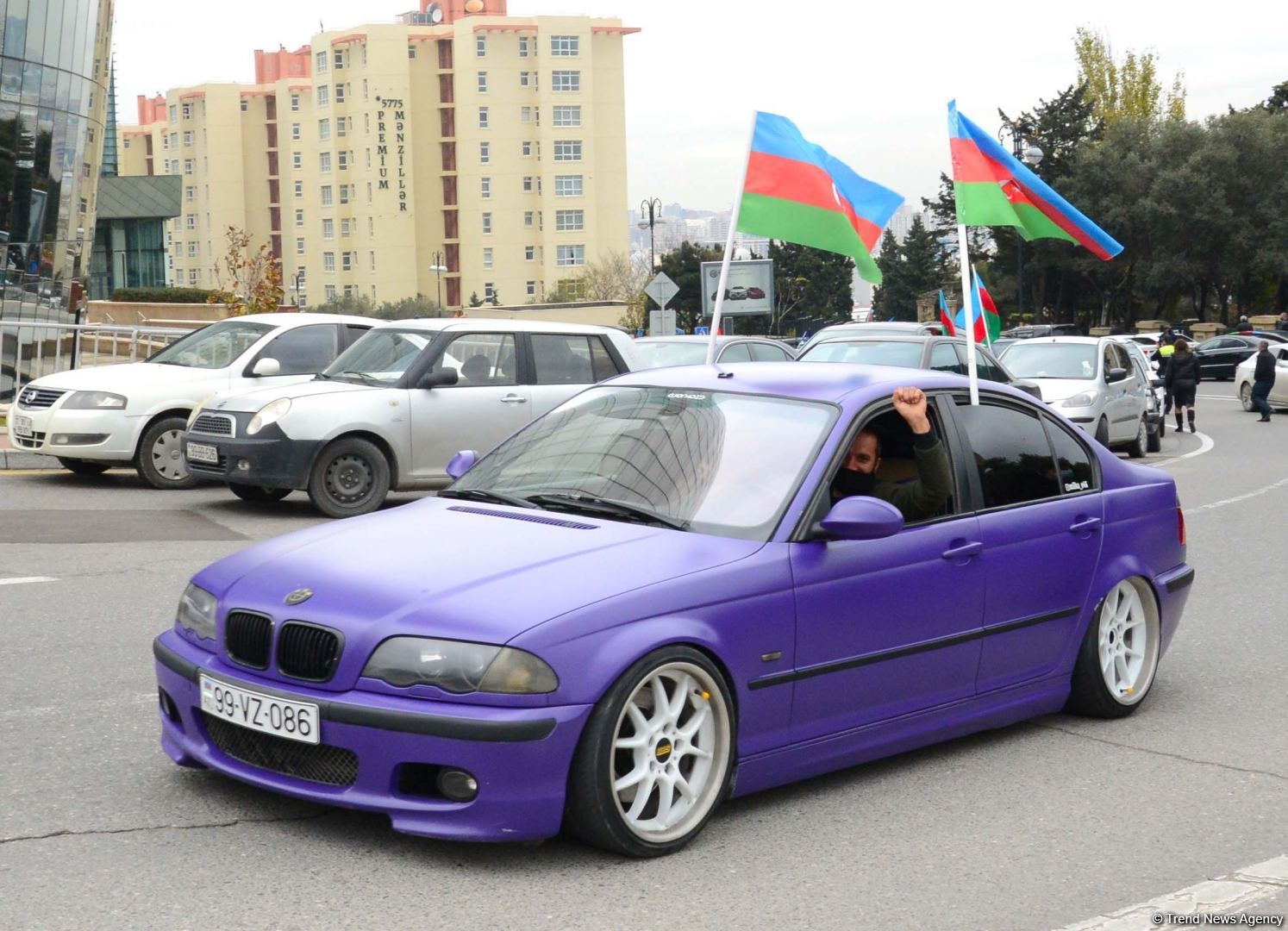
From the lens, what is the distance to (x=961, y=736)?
20.0ft

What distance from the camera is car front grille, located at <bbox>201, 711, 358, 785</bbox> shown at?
4.54 metres

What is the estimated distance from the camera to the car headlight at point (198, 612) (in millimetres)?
5004

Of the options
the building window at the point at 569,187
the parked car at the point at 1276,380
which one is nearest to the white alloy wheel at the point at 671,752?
the parked car at the point at 1276,380

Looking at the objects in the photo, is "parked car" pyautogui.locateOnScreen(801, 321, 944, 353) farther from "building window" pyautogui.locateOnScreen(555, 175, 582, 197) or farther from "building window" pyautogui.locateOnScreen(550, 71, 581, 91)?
"building window" pyautogui.locateOnScreen(555, 175, 582, 197)

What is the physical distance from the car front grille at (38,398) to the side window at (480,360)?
3894mm

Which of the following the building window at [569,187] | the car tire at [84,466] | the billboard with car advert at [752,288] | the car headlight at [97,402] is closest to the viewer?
the car headlight at [97,402]

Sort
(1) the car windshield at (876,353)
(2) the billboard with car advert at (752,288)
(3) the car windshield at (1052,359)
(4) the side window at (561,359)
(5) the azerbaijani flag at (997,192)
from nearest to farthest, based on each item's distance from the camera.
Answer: (5) the azerbaijani flag at (997,192) < (4) the side window at (561,359) < (1) the car windshield at (876,353) < (3) the car windshield at (1052,359) < (2) the billboard with car advert at (752,288)

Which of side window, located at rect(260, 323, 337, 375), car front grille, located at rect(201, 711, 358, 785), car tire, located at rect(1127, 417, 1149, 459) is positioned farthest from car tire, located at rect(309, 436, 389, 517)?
car tire, located at rect(1127, 417, 1149, 459)

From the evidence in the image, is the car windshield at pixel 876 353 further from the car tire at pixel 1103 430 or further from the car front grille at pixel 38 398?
the car front grille at pixel 38 398

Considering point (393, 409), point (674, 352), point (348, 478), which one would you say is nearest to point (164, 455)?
point (348, 478)

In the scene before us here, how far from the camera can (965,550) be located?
5.73m

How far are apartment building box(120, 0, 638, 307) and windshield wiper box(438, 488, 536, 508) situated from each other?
116243 mm

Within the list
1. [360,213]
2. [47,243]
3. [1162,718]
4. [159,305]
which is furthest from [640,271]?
[1162,718]

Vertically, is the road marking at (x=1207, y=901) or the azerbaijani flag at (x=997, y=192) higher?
the azerbaijani flag at (x=997, y=192)
